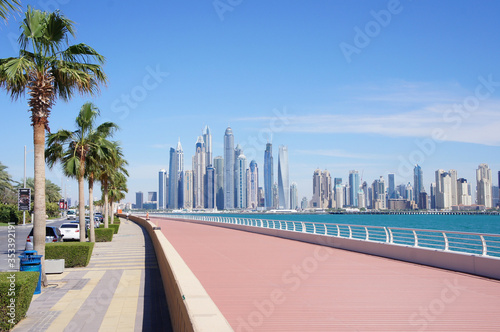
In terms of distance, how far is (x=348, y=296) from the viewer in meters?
10.1

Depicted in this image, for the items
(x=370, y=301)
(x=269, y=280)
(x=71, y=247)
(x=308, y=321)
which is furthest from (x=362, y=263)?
(x=71, y=247)

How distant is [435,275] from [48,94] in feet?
37.3

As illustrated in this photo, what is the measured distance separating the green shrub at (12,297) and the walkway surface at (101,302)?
265 millimetres

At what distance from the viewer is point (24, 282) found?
27.9ft

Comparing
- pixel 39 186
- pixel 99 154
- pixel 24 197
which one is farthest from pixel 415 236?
pixel 24 197

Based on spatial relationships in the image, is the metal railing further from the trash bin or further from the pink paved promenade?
the trash bin

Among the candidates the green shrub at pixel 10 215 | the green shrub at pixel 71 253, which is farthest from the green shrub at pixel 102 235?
the green shrub at pixel 10 215

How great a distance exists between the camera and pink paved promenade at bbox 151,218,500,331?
7.75 meters

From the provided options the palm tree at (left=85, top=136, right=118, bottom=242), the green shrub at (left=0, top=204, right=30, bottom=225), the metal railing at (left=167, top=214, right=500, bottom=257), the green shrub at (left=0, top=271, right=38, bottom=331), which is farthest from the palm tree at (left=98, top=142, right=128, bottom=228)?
the green shrub at (left=0, top=204, right=30, bottom=225)

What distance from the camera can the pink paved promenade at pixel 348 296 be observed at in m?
7.75

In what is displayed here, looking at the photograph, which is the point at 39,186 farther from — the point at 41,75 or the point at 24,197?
the point at 24,197

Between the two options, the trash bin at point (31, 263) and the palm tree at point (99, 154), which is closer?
the trash bin at point (31, 263)

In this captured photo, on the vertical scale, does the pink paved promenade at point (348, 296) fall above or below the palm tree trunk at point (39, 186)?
below

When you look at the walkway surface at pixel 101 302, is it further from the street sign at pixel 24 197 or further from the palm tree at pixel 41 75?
the street sign at pixel 24 197
